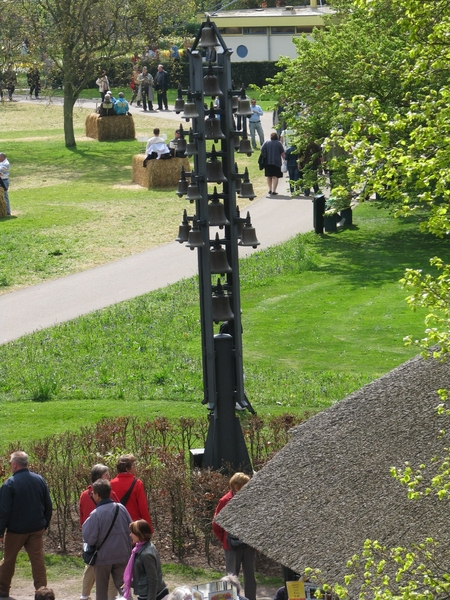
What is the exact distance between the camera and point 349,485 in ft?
28.9

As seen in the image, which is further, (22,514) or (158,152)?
(158,152)

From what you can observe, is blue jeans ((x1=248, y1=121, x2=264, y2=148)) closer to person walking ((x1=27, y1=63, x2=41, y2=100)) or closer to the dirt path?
person walking ((x1=27, y1=63, x2=41, y2=100))

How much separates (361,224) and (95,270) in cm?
789

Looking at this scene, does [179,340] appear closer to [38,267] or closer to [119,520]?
[38,267]

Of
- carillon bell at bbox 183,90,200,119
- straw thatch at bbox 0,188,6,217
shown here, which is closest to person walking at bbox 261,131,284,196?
straw thatch at bbox 0,188,6,217

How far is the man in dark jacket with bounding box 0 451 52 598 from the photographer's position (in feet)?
33.7

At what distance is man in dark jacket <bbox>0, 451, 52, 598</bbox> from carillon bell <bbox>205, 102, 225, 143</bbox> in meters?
4.38

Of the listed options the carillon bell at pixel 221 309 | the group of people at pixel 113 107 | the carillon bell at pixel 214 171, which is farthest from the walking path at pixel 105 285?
the group of people at pixel 113 107

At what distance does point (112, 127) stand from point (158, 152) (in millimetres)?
11288

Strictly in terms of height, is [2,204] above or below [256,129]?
below

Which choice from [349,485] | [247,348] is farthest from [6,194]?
[349,485]

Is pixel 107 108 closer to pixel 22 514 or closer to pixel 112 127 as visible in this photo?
pixel 112 127

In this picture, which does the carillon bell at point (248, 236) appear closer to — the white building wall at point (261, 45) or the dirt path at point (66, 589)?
the dirt path at point (66, 589)

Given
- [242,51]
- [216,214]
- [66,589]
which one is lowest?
[66,589]
